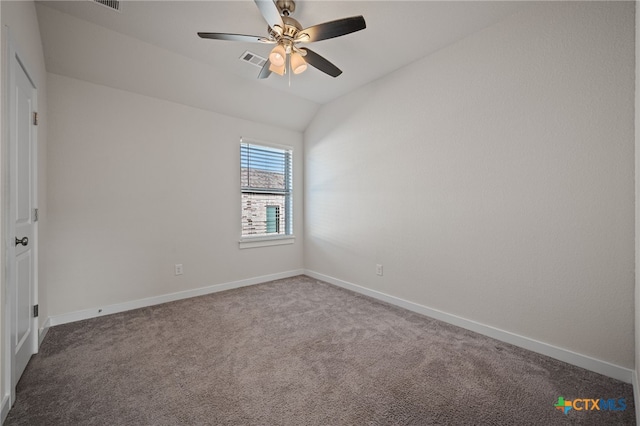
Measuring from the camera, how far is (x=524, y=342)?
2234mm

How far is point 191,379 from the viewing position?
1.83 meters

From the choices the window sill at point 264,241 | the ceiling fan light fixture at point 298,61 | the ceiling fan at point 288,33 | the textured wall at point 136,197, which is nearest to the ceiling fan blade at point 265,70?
the ceiling fan at point 288,33

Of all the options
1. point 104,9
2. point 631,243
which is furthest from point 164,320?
point 631,243

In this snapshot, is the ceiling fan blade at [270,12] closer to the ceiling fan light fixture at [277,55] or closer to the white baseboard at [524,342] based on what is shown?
the ceiling fan light fixture at [277,55]

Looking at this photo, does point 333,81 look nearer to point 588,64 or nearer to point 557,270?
point 588,64

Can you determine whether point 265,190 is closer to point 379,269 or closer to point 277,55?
point 379,269

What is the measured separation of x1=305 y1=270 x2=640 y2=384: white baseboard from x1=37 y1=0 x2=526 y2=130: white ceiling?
268cm

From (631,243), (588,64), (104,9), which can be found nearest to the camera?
(631,243)

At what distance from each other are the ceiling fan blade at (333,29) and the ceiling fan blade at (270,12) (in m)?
0.18

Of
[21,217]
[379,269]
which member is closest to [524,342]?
[379,269]

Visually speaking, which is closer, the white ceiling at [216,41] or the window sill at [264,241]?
the white ceiling at [216,41]

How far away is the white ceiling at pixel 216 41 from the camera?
2.21 metres

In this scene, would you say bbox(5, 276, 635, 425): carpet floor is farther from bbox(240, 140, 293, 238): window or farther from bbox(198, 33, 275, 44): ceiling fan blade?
bbox(198, 33, 275, 44): ceiling fan blade

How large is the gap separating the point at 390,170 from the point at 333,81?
135cm
